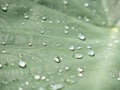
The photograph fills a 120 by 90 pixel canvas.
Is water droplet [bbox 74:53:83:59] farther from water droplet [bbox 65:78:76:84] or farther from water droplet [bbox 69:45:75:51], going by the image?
water droplet [bbox 65:78:76:84]

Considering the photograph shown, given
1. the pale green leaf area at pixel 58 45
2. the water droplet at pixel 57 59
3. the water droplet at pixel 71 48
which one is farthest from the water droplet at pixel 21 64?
the water droplet at pixel 71 48

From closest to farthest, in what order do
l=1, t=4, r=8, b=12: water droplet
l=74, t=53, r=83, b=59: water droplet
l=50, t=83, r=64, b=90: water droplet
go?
1. l=50, t=83, r=64, b=90: water droplet
2. l=74, t=53, r=83, b=59: water droplet
3. l=1, t=4, r=8, b=12: water droplet

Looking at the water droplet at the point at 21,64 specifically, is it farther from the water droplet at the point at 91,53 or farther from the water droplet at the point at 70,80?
the water droplet at the point at 91,53

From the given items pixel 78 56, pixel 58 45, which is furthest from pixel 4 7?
pixel 78 56

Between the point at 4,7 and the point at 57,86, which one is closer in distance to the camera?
the point at 57,86

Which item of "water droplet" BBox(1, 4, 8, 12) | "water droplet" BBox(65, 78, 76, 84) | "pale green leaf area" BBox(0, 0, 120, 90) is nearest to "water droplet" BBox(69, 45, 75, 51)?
"pale green leaf area" BBox(0, 0, 120, 90)

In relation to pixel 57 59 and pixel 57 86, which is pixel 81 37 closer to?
pixel 57 59

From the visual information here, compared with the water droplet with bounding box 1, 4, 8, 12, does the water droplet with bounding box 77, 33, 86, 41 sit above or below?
below

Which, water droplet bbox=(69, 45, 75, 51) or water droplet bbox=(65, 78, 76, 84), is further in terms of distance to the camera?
water droplet bbox=(69, 45, 75, 51)

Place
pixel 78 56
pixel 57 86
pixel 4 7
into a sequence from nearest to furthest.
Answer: pixel 57 86
pixel 78 56
pixel 4 7
